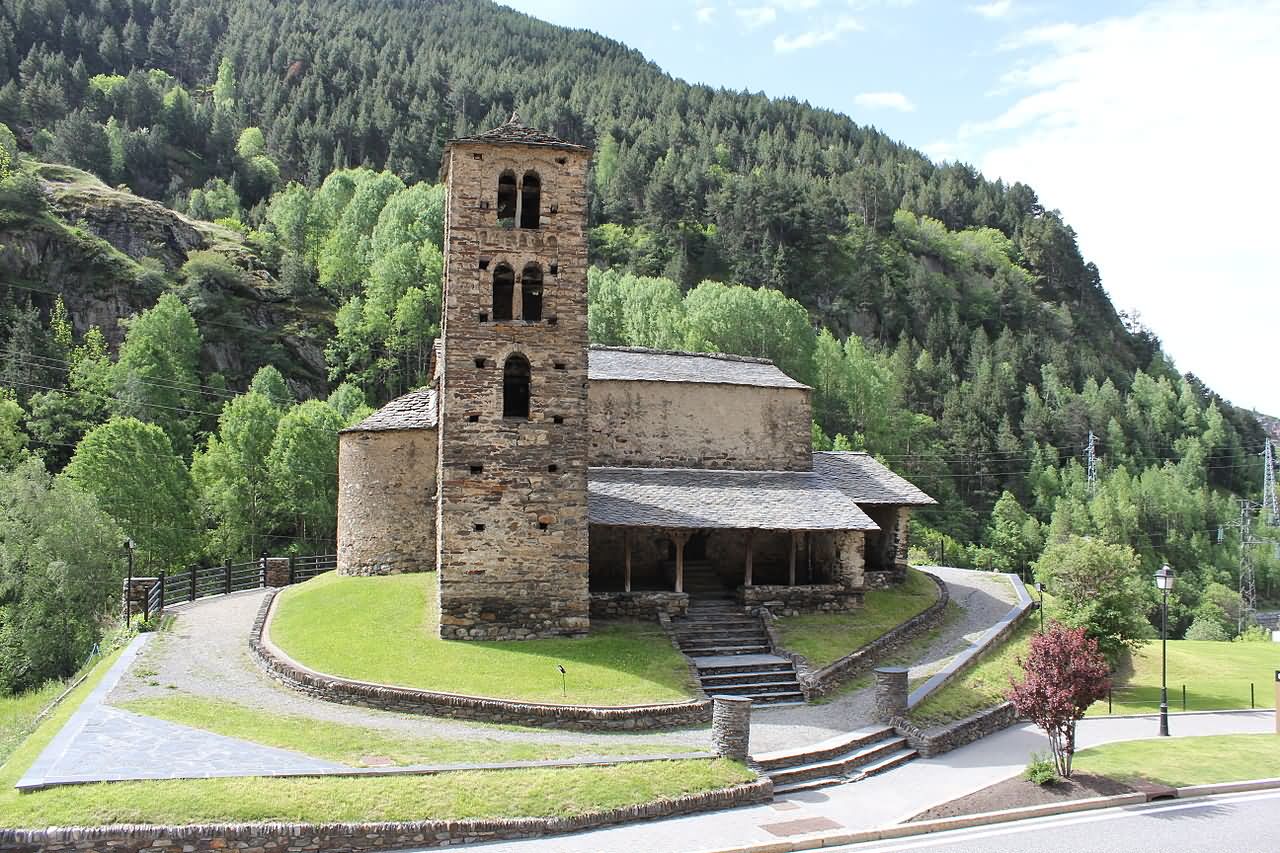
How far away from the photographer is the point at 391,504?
32219mm

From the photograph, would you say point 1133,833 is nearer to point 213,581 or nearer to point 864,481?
point 864,481

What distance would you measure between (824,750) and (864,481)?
62.6 feet

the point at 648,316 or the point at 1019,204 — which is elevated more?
the point at 1019,204

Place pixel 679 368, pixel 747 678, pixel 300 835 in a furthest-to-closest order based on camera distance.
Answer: pixel 679 368 → pixel 747 678 → pixel 300 835

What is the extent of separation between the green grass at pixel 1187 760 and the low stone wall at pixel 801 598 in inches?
391

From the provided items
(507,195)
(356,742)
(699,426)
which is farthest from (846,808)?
(507,195)

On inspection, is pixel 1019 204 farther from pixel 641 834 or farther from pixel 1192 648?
pixel 641 834

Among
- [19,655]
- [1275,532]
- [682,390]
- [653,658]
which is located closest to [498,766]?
[653,658]

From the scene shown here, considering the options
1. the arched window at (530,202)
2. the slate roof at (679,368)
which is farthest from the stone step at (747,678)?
the arched window at (530,202)

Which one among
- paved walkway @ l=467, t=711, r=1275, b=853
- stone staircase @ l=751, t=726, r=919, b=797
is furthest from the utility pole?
stone staircase @ l=751, t=726, r=919, b=797

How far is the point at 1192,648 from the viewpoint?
3900cm

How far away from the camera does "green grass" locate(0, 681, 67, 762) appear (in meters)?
23.2

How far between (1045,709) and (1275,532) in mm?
98024

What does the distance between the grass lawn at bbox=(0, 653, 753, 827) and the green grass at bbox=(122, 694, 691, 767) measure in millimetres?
1211
